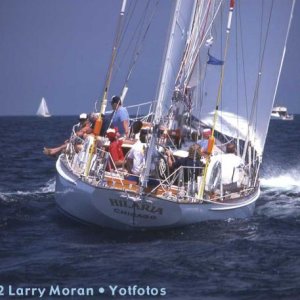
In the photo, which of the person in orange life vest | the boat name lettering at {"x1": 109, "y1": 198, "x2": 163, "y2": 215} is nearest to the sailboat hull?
the boat name lettering at {"x1": 109, "y1": 198, "x2": 163, "y2": 215}

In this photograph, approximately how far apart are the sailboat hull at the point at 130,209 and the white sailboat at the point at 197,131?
2 cm

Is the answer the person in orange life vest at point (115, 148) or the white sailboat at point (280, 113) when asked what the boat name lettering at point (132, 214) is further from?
the white sailboat at point (280, 113)

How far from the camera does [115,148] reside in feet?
51.6

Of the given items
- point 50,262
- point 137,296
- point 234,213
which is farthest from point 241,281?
point 234,213

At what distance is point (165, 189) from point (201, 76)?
19.2 ft

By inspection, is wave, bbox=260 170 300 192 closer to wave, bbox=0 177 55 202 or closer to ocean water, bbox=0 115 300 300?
ocean water, bbox=0 115 300 300

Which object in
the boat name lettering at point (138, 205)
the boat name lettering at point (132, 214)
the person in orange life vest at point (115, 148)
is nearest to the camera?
the boat name lettering at point (138, 205)

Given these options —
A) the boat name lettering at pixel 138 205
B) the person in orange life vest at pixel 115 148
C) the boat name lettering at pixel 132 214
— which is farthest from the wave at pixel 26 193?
the boat name lettering at pixel 138 205

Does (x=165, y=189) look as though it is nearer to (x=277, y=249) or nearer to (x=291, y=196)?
(x=277, y=249)

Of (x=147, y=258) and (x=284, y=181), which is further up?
(x=147, y=258)

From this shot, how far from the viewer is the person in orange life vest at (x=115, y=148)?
1558cm

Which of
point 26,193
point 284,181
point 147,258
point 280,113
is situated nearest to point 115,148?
point 147,258

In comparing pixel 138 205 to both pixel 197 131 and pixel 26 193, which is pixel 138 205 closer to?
pixel 197 131

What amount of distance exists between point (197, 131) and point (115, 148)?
3195 mm
